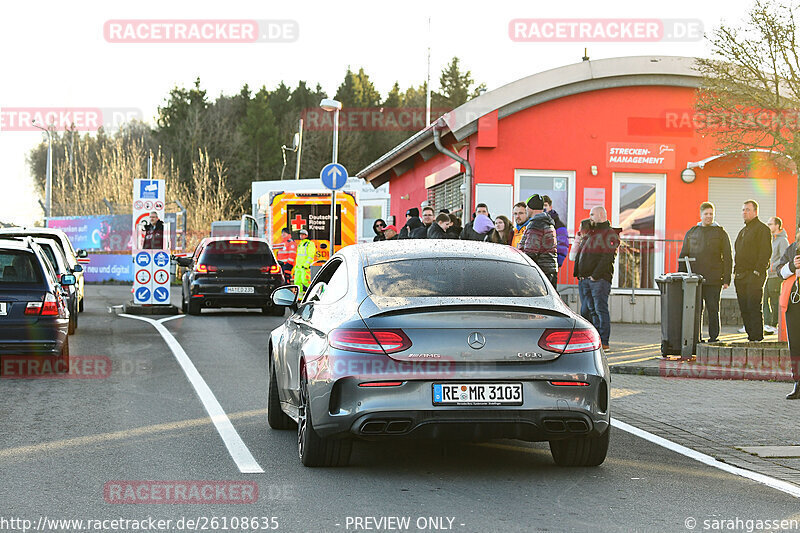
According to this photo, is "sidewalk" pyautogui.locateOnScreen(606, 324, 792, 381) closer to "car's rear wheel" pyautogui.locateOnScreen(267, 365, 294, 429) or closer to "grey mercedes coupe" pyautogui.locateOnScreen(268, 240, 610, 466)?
"car's rear wheel" pyautogui.locateOnScreen(267, 365, 294, 429)

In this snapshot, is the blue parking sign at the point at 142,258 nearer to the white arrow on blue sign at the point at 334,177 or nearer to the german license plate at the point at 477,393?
the white arrow on blue sign at the point at 334,177

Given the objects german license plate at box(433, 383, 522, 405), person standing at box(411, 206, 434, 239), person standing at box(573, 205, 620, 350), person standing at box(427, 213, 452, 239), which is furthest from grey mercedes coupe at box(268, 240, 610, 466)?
person standing at box(411, 206, 434, 239)

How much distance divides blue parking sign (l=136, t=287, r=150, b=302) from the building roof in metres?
7.05

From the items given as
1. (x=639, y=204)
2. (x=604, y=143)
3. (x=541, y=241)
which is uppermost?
(x=604, y=143)

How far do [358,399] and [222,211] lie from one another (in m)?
57.6

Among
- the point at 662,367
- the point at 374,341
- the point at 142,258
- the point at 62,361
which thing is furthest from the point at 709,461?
the point at 142,258

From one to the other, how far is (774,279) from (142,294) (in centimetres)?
1251

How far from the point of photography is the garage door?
24.1 metres

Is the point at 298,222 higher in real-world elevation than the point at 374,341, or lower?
higher

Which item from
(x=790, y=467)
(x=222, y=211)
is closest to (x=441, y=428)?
(x=790, y=467)

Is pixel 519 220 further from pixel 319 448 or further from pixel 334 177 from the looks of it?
pixel 319 448

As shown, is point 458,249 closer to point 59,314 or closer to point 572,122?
point 59,314

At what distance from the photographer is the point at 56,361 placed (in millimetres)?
13977

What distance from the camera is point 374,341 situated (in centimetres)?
690
